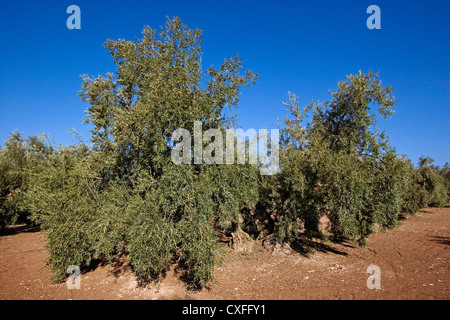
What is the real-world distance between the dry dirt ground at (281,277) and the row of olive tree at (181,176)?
96 cm

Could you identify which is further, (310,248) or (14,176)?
(14,176)

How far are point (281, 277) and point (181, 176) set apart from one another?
6.99m

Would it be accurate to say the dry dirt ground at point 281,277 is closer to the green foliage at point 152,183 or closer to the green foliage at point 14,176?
the green foliage at point 152,183

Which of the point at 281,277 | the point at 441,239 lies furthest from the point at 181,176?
the point at 441,239

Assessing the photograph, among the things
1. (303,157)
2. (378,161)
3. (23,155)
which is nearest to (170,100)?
(303,157)

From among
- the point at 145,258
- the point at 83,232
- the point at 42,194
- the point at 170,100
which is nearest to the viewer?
the point at 145,258

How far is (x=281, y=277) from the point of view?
11.2 meters

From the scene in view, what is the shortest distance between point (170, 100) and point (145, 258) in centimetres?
599

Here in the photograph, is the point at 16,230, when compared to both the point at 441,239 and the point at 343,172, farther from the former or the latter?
the point at 441,239

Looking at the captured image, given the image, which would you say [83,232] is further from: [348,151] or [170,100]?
[348,151]

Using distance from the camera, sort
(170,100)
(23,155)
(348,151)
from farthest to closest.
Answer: (23,155)
(348,151)
(170,100)

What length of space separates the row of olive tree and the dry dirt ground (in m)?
0.96

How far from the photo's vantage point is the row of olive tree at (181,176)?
8.80m

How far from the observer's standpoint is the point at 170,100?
9.44 metres
